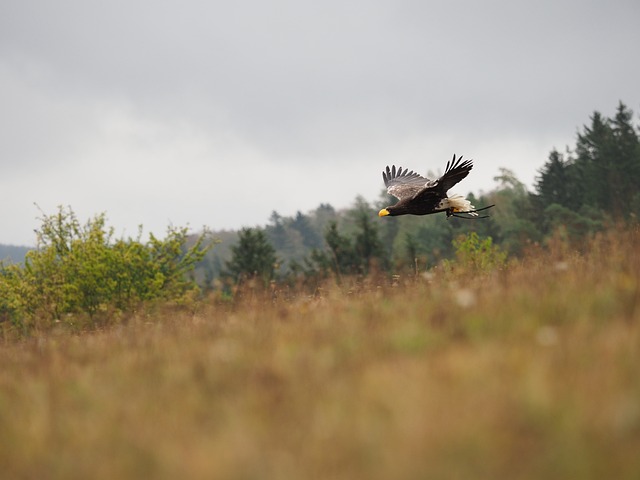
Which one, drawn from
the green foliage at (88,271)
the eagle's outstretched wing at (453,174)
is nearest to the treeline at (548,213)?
the green foliage at (88,271)

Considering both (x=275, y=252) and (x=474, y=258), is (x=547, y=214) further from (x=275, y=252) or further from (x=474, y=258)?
(x=474, y=258)

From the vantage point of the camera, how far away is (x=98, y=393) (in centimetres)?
385

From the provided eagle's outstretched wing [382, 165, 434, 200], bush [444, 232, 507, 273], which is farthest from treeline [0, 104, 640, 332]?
eagle's outstretched wing [382, 165, 434, 200]

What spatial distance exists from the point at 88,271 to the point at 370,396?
1130 inches

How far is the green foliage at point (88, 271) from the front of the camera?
1127 inches

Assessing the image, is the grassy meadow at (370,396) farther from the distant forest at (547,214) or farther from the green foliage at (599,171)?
the green foliage at (599,171)

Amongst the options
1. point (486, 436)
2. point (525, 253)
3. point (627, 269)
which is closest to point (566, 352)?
point (486, 436)

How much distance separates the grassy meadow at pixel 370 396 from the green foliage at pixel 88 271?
80.2 ft

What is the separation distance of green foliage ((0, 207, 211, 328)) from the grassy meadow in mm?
24439

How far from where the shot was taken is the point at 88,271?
1134 inches

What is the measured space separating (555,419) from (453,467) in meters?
0.62

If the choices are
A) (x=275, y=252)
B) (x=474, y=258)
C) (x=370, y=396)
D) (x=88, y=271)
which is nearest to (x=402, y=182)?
(x=474, y=258)

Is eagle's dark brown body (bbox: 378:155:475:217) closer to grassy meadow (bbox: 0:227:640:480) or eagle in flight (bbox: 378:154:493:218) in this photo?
eagle in flight (bbox: 378:154:493:218)

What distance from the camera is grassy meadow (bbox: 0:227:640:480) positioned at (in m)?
2.49
